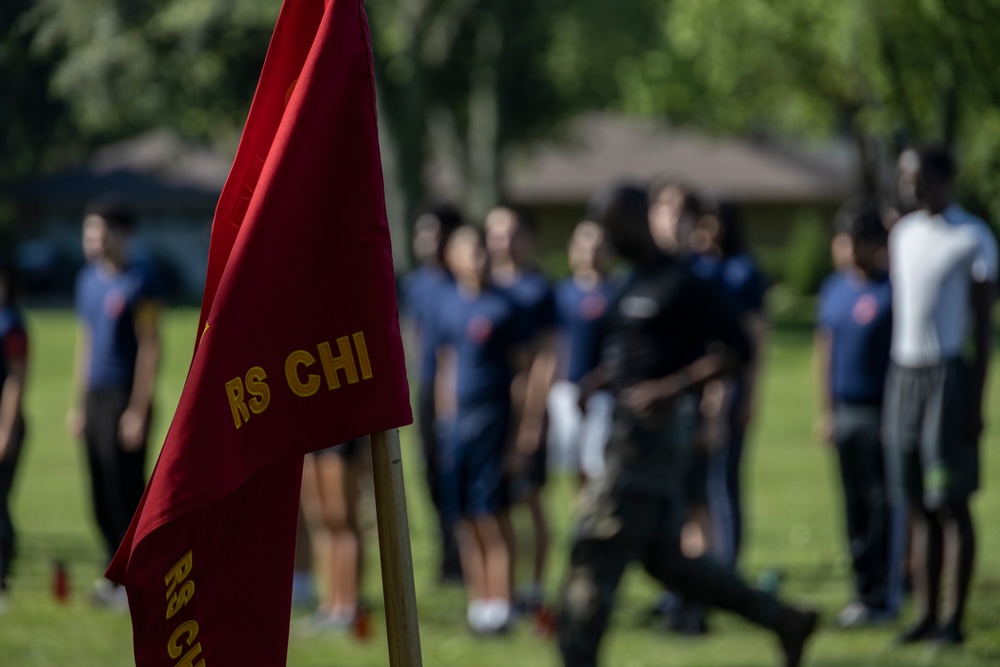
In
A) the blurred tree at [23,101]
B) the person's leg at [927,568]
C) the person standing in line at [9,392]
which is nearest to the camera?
the person's leg at [927,568]

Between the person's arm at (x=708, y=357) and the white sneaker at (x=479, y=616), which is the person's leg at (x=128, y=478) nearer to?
the white sneaker at (x=479, y=616)

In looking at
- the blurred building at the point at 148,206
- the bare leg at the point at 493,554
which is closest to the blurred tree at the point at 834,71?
the bare leg at the point at 493,554

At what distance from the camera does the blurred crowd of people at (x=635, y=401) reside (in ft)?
18.2

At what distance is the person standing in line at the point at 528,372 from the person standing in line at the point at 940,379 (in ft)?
6.52

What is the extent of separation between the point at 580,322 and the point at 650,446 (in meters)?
2.51

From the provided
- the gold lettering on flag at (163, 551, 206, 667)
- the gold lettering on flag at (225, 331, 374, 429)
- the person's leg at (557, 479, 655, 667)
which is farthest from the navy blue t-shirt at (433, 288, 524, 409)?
the gold lettering on flag at (163, 551, 206, 667)

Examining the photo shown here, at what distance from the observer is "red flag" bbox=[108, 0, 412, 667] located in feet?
8.80

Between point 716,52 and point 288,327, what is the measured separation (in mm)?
24518

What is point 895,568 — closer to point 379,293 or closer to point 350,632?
point 350,632

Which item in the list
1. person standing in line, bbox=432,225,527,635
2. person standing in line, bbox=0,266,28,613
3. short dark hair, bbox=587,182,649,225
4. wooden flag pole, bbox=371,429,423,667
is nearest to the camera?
wooden flag pole, bbox=371,429,423,667

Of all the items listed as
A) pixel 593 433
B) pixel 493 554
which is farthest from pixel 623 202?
pixel 493 554

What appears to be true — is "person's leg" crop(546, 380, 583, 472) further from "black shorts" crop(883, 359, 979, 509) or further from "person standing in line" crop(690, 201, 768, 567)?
"black shorts" crop(883, 359, 979, 509)

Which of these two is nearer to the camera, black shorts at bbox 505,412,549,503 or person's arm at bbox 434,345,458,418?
black shorts at bbox 505,412,549,503

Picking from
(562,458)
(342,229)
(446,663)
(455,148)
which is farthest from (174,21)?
(342,229)
